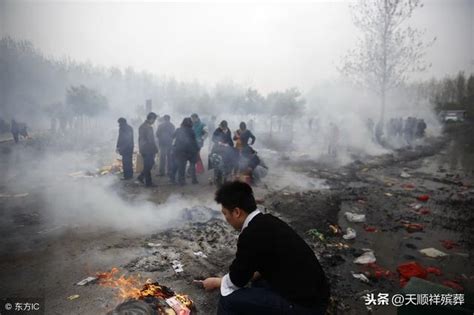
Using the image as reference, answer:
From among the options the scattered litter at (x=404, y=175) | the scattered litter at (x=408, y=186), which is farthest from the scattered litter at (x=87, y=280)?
the scattered litter at (x=404, y=175)

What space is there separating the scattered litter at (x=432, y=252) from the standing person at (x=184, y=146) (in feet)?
18.8

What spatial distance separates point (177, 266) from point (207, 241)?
90 centimetres

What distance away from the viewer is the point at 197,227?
17.4 ft

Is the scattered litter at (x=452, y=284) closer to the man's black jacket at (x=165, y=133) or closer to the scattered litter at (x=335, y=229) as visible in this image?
the scattered litter at (x=335, y=229)

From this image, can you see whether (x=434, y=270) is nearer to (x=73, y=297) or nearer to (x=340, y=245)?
(x=340, y=245)

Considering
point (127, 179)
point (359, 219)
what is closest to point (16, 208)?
point (127, 179)

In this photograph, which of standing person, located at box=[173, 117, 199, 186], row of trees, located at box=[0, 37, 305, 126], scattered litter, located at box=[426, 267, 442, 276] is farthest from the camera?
row of trees, located at box=[0, 37, 305, 126]

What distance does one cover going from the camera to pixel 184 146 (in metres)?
8.35

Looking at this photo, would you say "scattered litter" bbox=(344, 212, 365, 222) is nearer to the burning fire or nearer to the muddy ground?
the muddy ground

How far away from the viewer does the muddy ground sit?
11.5 ft

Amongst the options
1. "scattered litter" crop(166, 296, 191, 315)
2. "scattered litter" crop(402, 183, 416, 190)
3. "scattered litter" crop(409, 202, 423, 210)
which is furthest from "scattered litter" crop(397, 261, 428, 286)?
"scattered litter" crop(402, 183, 416, 190)

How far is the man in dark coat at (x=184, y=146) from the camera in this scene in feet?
27.3

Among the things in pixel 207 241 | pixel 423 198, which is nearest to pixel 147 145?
pixel 207 241

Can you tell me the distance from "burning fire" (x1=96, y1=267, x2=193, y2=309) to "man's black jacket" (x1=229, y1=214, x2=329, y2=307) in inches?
53.2
